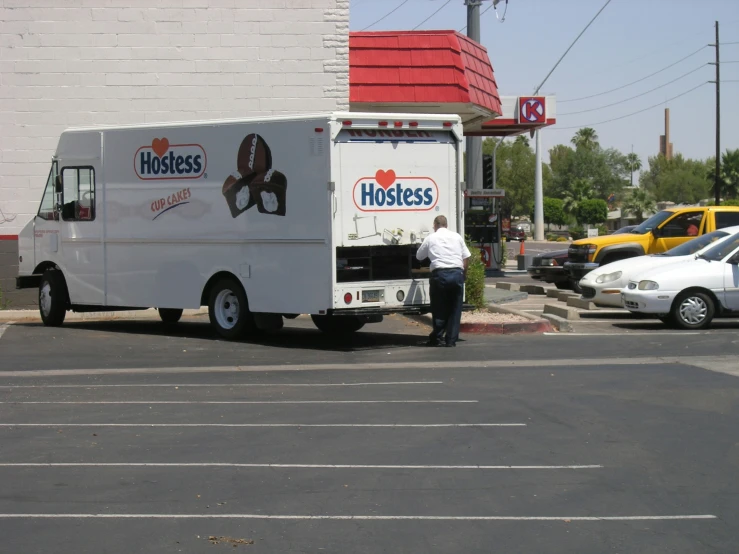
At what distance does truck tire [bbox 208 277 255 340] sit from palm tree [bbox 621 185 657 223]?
78.1m

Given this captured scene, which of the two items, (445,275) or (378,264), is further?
(378,264)

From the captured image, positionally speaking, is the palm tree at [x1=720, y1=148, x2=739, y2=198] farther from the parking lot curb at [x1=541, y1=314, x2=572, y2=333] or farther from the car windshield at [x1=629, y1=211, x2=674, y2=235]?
the parking lot curb at [x1=541, y1=314, x2=572, y2=333]

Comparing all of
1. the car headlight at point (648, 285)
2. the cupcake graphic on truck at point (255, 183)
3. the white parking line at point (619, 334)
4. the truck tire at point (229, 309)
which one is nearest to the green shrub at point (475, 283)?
the white parking line at point (619, 334)

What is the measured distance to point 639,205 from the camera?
3509 inches

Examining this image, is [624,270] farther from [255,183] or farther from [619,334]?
[255,183]

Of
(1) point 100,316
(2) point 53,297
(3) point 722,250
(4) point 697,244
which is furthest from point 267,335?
(4) point 697,244

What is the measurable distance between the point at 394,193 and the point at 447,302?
1669 millimetres

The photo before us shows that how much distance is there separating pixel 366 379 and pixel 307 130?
393cm

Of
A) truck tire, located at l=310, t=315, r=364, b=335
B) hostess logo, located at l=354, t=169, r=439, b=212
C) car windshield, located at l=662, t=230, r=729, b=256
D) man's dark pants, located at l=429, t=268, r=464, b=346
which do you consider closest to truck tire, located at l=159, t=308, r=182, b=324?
truck tire, located at l=310, t=315, r=364, b=335

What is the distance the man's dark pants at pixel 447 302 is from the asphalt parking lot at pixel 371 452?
0.70m

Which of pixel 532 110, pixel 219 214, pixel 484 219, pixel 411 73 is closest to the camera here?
pixel 219 214

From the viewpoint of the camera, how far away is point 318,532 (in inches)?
226

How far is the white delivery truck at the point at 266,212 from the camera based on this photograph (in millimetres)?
13648

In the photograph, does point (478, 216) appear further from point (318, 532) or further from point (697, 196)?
point (697, 196)
